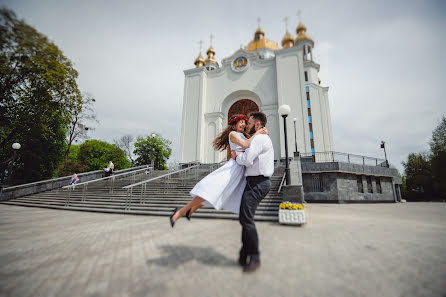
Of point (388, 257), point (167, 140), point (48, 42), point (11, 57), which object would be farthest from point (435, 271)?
point (167, 140)

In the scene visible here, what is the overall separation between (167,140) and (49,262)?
4385cm

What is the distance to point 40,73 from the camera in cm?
260

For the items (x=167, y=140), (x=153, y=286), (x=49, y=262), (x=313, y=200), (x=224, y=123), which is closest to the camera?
(x=153, y=286)

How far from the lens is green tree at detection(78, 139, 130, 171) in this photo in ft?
130

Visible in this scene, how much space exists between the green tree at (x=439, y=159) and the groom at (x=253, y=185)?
31.9 m

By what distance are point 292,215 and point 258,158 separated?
3045 millimetres

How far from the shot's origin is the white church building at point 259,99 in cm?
2098

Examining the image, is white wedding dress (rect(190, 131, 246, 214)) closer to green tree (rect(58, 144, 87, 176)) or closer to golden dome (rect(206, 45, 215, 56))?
green tree (rect(58, 144, 87, 176))

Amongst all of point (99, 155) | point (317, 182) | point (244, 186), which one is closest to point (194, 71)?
point (317, 182)

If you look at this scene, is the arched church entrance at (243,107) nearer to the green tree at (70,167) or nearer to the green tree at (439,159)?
the green tree at (70,167)

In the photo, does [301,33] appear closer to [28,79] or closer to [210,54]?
[210,54]

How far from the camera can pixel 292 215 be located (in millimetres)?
4664

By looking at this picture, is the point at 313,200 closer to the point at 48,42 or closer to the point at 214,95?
the point at 48,42

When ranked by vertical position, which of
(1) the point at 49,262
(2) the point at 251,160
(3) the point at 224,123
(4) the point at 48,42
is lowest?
(1) the point at 49,262
